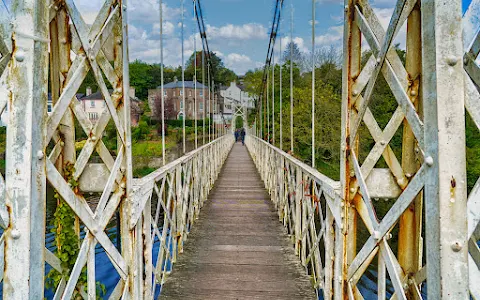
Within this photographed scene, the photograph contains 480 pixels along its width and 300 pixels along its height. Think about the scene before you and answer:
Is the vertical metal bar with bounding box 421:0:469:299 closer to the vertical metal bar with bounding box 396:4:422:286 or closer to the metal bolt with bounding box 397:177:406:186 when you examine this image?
the vertical metal bar with bounding box 396:4:422:286

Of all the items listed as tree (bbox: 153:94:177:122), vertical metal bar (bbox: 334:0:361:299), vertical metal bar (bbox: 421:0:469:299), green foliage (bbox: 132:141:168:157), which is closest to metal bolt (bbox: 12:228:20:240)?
vertical metal bar (bbox: 421:0:469:299)

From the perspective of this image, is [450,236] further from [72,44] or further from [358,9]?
[72,44]

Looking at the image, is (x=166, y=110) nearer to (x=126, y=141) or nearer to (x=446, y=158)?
(x=126, y=141)

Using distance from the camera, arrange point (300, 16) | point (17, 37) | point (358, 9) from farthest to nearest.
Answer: point (300, 16)
point (358, 9)
point (17, 37)

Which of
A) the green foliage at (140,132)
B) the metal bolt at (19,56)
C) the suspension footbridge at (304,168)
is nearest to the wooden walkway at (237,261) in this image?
the suspension footbridge at (304,168)

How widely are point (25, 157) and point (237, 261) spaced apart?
2480 millimetres

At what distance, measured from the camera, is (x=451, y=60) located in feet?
3.29

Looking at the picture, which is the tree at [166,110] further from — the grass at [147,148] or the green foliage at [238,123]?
the green foliage at [238,123]

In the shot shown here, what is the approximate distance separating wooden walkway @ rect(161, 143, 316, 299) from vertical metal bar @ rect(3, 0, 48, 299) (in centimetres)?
166

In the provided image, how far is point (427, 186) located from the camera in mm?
1053

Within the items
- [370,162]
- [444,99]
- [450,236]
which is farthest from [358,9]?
[450,236]

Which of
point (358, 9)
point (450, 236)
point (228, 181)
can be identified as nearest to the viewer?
point (450, 236)

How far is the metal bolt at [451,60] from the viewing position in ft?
3.27

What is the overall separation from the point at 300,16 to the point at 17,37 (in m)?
5.02
